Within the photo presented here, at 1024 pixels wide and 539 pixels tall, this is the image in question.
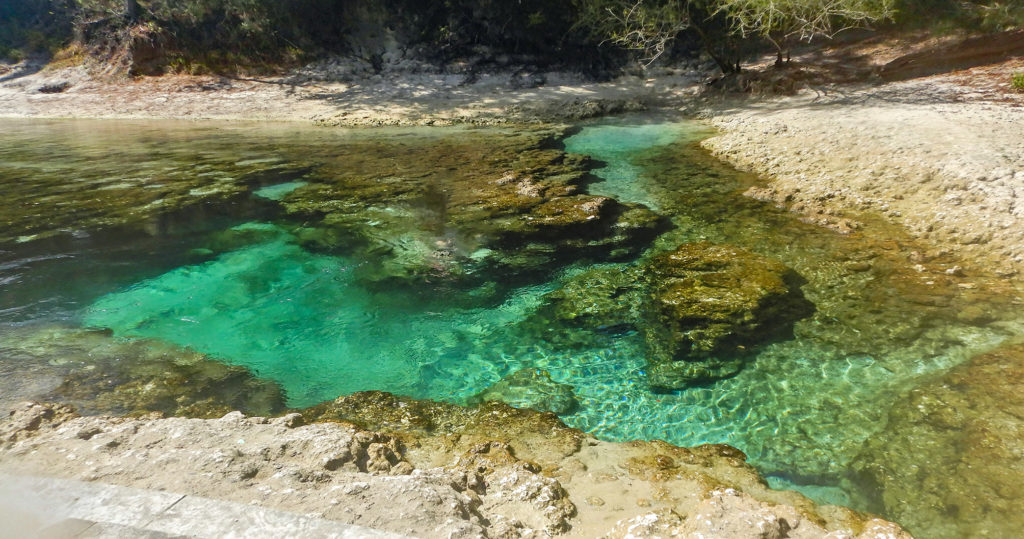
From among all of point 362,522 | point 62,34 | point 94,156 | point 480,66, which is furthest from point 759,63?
point 62,34

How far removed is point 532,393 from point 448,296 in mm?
1846

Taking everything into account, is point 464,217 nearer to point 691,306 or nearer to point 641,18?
point 691,306

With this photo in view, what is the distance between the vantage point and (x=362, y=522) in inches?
91.4

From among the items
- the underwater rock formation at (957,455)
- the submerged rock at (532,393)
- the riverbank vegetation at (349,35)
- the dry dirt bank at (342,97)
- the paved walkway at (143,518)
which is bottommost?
the underwater rock formation at (957,455)

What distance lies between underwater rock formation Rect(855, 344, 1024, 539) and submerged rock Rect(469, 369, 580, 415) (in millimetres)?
1826

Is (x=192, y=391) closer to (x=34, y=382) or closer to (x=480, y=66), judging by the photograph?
(x=34, y=382)

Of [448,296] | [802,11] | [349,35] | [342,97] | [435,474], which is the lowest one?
[448,296]

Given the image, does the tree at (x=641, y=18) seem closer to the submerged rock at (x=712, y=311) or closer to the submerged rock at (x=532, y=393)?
the submerged rock at (x=712, y=311)

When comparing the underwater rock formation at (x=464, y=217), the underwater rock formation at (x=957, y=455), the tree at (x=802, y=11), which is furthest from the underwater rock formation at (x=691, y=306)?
the tree at (x=802, y=11)

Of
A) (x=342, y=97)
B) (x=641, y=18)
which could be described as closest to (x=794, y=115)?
(x=641, y=18)

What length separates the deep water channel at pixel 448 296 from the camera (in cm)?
398

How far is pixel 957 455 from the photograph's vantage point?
327 centimetres

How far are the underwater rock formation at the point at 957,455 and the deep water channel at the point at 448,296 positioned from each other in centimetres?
14

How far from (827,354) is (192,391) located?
15.7 ft
